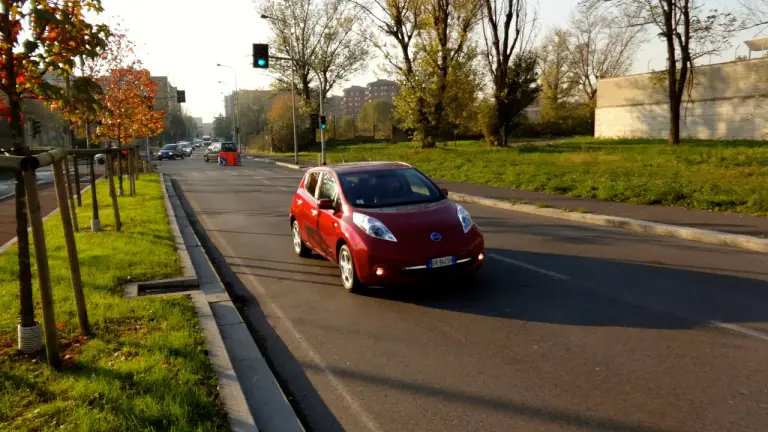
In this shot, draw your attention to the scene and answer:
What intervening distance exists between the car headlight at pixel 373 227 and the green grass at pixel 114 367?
6.82ft

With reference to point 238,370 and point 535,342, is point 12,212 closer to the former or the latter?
point 238,370

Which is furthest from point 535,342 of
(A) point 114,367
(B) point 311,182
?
(B) point 311,182

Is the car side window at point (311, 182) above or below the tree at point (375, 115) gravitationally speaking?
below

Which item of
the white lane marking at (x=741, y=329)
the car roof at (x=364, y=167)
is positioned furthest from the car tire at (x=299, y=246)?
the white lane marking at (x=741, y=329)

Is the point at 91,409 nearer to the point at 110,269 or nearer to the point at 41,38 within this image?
the point at 41,38

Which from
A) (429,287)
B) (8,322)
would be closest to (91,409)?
(8,322)

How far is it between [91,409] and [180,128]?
115m

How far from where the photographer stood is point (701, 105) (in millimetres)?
37250

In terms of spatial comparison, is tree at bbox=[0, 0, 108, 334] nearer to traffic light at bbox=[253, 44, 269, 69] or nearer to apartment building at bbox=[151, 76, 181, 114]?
traffic light at bbox=[253, 44, 269, 69]

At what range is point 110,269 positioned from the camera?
24.3ft

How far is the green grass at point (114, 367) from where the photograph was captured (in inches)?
137

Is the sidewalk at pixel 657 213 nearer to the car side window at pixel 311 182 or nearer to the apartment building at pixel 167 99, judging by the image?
the car side window at pixel 311 182

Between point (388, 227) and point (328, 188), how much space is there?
1.73 metres

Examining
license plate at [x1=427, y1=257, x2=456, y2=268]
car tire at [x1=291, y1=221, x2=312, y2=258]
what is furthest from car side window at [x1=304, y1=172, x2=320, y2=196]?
license plate at [x1=427, y1=257, x2=456, y2=268]
